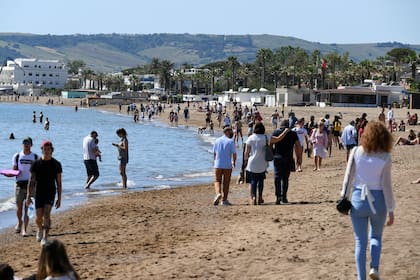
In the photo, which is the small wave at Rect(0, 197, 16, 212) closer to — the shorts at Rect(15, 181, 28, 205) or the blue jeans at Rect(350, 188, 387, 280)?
the shorts at Rect(15, 181, 28, 205)

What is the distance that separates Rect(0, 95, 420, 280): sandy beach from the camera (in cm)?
811

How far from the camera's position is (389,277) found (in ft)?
24.3

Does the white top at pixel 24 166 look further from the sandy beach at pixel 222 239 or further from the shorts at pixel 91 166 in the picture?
the shorts at pixel 91 166

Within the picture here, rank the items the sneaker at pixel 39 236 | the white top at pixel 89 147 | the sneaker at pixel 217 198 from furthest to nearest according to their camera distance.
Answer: the white top at pixel 89 147 → the sneaker at pixel 217 198 → the sneaker at pixel 39 236

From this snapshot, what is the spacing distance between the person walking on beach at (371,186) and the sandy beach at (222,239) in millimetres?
792

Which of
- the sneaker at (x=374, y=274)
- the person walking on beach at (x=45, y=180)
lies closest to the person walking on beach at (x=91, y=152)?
the person walking on beach at (x=45, y=180)

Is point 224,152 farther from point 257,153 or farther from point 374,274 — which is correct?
point 374,274

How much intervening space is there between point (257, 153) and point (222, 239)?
314cm

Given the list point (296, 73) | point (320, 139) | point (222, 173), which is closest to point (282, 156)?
point (222, 173)

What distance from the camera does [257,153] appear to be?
508 inches

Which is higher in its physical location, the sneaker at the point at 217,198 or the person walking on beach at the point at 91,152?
the person walking on beach at the point at 91,152

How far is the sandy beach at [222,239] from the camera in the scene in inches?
319

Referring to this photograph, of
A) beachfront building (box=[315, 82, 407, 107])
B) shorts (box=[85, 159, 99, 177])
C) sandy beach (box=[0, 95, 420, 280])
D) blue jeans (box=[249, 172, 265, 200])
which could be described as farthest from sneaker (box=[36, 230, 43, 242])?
beachfront building (box=[315, 82, 407, 107])

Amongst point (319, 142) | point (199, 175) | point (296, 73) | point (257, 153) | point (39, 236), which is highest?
point (296, 73)
